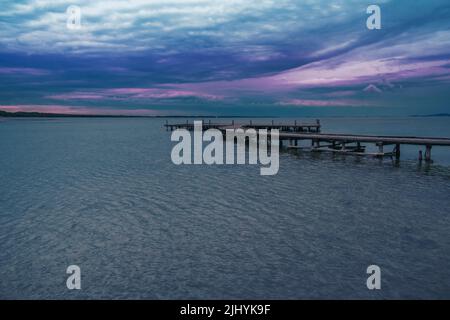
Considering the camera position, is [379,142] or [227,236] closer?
[227,236]

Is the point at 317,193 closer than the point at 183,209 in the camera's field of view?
No

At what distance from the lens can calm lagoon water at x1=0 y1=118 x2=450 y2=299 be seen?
30.4ft

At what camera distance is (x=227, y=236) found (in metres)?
12.8

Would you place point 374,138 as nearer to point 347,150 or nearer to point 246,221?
point 347,150

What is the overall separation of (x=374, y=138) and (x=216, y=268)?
93.5 ft

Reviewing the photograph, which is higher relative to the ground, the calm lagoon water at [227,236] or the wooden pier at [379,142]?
the wooden pier at [379,142]

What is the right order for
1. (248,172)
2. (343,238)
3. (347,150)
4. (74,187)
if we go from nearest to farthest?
(343,238) < (74,187) < (248,172) < (347,150)

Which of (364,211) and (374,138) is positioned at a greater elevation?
(374,138)

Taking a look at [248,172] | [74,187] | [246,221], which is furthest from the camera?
[248,172]

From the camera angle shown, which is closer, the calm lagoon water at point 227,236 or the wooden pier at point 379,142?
the calm lagoon water at point 227,236

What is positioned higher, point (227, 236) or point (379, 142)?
point (379, 142)

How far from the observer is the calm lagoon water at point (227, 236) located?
9.27m
